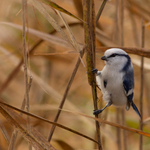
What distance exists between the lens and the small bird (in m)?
1.06

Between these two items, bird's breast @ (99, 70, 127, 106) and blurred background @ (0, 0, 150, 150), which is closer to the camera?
bird's breast @ (99, 70, 127, 106)

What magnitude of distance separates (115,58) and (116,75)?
88 millimetres

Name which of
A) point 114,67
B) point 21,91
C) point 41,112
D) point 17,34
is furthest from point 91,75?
point 17,34

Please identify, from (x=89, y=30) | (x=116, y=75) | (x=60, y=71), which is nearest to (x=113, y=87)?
(x=116, y=75)

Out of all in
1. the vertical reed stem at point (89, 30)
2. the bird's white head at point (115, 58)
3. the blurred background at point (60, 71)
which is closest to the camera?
the vertical reed stem at point (89, 30)

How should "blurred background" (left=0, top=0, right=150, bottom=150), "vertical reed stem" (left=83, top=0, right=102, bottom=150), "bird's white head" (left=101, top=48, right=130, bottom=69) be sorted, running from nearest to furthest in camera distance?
"vertical reed stem" (left=83, top=0, right=102, bottom=150) < "bird's white head" (left=101, top=48, right=130, bottom=69) < "blurred background" (left=0, top=0, right=150, bottom=150)

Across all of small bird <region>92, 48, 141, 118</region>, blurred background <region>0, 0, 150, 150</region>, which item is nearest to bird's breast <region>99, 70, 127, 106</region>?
small bird <region>92, 48, 141, 118</region>

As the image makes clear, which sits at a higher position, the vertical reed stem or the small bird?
the vertical reed stem

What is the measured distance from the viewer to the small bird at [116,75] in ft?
3.49

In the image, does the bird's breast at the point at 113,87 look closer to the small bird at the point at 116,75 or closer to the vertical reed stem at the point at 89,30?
the small bird at the point at 116,75

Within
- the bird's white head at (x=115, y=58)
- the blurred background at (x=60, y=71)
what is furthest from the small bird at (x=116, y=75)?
the blurred background at (x=60, y=71)

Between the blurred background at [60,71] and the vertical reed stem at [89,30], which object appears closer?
the vertical reed stem at [89,30]

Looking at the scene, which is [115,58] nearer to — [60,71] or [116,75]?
[116,75]

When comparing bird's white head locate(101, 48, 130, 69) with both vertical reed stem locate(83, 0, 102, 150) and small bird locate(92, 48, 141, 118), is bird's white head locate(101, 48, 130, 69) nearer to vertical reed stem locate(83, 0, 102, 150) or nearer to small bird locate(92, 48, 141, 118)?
small bird locate(92, 48, 141, 118)
